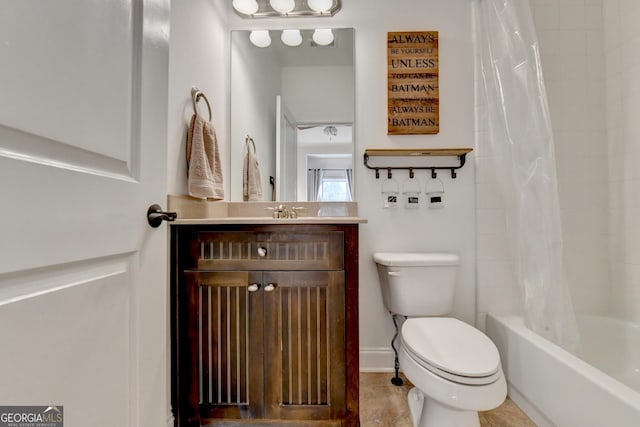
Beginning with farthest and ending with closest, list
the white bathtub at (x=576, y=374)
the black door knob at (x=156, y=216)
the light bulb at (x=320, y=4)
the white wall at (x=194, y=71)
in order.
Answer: the light bulb at (x=320, y=4) < the white wall at (x=194, y=71) < the white bathtub at (x=576, y=374) < the black door knob at (x=156, y=216)

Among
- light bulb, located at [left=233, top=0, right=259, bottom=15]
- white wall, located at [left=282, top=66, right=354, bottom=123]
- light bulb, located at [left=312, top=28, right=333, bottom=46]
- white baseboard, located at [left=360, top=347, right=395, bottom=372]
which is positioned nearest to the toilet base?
white baseboard, located at [left=360, top=347, right=395, bottom=372]

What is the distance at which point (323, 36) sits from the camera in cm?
187

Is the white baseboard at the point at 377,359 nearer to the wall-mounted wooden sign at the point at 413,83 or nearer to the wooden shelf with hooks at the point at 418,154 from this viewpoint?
the wooden shelf with hooks at the point at 418,154

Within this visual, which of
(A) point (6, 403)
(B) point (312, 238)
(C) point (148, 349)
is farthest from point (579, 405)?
(A) point (6, 403)

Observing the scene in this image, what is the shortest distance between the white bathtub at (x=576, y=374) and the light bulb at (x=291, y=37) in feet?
6.71

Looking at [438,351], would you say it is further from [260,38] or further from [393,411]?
[260,38]

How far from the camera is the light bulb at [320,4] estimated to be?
182 centimetres

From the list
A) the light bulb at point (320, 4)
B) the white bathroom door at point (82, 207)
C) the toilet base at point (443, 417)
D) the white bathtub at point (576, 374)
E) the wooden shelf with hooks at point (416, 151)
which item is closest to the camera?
the white bathroom door at point (82, 207)

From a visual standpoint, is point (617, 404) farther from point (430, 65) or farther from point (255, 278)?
point (430, 65)

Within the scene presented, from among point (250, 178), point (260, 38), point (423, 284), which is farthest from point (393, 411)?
point (260, 38)

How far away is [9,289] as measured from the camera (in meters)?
0.42

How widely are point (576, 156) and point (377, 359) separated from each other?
1.71 metres

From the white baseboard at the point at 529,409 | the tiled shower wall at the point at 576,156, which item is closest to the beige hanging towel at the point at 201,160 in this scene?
the tiled shower wall at the point at 576,156

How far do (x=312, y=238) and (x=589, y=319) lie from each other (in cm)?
170
